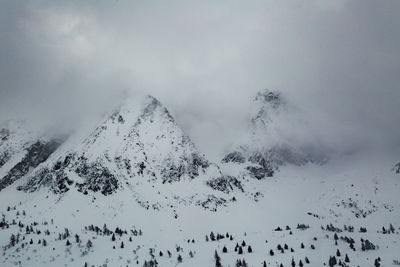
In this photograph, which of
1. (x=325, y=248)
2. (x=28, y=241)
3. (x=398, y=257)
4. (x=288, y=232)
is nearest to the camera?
(x=398, y=257)

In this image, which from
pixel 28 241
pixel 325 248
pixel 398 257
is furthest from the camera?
pixel 28 241

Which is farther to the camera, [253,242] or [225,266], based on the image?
[253,242]

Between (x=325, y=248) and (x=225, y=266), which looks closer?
(x=225, y=266)

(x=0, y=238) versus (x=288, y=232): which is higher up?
(x=288, y=232)

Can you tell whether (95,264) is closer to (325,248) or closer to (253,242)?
(253,242)

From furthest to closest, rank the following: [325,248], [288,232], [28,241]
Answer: [288,232], [28,241], [325,248]

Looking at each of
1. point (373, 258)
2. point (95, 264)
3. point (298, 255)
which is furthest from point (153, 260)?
point (373, 258)

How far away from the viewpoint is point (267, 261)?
12356 cm

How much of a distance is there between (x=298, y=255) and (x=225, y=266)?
69.0ft

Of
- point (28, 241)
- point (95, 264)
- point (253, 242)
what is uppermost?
point (253, 242)

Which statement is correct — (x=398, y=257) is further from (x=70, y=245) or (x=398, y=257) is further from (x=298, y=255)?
(x=70, y=245)

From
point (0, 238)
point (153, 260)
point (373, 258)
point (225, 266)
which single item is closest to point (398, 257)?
point (373, 258)

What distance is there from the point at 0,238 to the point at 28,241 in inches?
490

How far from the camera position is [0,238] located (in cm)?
15362
